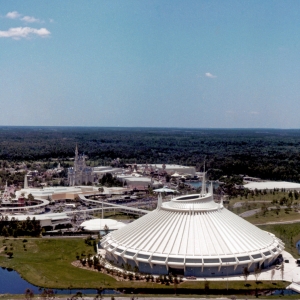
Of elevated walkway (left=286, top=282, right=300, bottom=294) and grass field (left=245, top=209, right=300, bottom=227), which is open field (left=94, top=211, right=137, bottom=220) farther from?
elevated walkway (left=286, top=282, right=300, bottom=294)

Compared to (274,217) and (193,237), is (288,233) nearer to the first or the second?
(274,217)

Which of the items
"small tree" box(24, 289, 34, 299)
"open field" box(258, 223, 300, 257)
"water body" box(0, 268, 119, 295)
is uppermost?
"open field" box(258, 223, 300, 257)

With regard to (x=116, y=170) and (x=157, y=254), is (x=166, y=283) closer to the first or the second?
(x=157, y=254)

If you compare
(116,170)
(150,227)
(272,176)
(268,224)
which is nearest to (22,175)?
(116,170)

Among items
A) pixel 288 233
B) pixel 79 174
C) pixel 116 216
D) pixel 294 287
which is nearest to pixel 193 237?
pixel 294 287

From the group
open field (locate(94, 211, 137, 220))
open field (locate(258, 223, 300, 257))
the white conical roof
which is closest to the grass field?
open field (locate(258, 223, 300, 257))

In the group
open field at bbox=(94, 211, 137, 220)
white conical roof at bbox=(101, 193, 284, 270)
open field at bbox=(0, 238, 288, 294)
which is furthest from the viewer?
open field at bbox=(94, 211, 137, 220)
